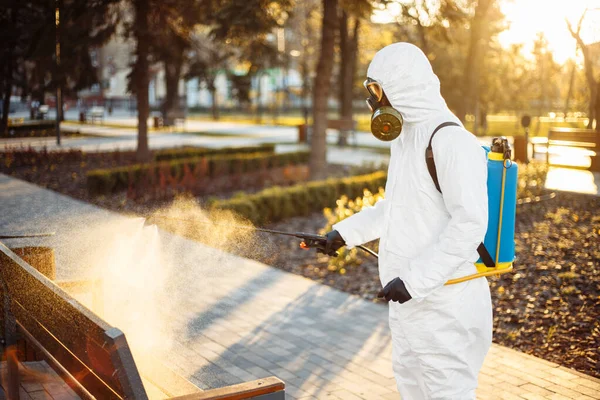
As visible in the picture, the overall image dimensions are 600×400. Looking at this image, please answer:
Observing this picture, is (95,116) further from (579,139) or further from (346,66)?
(579,139)

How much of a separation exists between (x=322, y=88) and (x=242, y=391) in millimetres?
11684

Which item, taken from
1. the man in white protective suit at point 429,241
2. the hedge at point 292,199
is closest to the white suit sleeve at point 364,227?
the man in white protective suit at point 429,241

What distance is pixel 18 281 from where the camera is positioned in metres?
3.23

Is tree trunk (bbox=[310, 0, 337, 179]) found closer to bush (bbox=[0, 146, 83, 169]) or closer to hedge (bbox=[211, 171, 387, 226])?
hedge (bbox=[211, 171, 387, 226])

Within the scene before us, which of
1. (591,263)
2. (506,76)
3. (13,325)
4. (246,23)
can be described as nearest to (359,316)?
(591,263)

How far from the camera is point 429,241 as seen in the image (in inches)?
111

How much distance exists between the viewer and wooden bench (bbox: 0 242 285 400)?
7.40ft

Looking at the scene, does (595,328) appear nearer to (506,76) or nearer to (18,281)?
(18,281)

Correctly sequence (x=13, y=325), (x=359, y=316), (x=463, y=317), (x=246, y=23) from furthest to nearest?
(x=246, y=23) < (x=359, y=316) < (x=13, y=325) < (x=463, y=317)

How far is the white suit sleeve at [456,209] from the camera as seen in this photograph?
2.62 meters

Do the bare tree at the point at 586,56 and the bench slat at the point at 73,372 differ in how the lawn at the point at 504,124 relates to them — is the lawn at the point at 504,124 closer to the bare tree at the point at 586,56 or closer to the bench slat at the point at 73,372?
the bare tree at the point at 586,56

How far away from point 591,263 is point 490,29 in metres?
22.2

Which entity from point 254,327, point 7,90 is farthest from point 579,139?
point 7,90

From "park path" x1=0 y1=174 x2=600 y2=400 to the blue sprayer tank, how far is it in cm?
160
